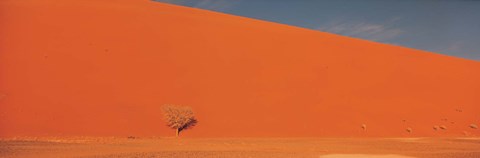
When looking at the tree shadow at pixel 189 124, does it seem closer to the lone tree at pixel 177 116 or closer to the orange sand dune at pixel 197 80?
the lone tree at pixel 177 116

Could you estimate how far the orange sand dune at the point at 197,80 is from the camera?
21.1 meters

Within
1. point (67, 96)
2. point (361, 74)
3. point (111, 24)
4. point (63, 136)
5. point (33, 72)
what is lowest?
point (63, 136)

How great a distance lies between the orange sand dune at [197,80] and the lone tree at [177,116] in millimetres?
411

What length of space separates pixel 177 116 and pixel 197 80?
16.2ft

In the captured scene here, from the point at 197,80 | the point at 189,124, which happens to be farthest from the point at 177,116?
the point at 197,80

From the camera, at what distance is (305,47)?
1332 inches

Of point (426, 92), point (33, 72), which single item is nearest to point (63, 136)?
point (33, 72)

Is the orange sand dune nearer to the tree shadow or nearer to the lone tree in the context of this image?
the tree shadow

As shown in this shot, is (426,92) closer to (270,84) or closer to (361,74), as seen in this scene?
(361,74)

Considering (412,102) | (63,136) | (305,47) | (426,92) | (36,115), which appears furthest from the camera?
(305,47)

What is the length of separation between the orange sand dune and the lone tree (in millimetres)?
411

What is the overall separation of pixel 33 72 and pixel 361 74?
2034 centimetres

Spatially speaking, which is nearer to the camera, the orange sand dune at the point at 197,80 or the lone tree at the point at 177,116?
the lone tree at the point at 177,116

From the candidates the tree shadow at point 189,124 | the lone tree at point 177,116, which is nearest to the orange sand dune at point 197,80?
the tree shadow at point 189,124
